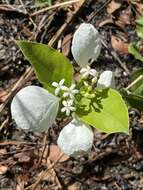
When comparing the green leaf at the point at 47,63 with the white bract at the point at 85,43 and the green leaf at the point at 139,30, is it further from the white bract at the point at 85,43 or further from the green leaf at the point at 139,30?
the green leaf at the point at 139,30

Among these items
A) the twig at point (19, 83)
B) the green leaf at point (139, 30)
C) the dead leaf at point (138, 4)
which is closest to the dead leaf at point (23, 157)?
Answer: the twig at point (19, 83)

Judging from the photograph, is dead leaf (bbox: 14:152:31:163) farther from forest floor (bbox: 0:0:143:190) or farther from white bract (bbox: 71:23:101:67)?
white bract (bbox: 71:23:101:67)

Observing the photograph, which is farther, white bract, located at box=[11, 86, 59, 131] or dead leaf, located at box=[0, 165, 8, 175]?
dead leaf, located at box=[0, 165, 8, 175]

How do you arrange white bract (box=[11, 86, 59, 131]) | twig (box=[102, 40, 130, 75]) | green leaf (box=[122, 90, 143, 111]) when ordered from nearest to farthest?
white bract (box=[11, 86, 59, 131]), green leaf (box=[122, 90, 143, 111]), twig (box=[102, 40, 130, 75])

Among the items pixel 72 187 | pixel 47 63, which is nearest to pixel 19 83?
pixel 72 187

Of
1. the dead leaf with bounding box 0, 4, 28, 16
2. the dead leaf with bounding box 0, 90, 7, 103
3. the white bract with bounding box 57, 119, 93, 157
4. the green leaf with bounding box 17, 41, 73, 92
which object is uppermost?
the dead leaf with bounding box 0, 4, 28, 16

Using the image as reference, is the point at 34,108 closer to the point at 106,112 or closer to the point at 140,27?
the point at 106,112

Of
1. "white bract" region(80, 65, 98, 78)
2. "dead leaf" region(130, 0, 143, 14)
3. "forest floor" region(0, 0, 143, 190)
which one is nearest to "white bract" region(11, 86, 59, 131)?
"white bract" region(80, 65, 98, 78)
